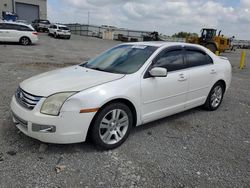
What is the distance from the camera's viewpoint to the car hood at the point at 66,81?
3362mm

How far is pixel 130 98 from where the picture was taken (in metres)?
3.69

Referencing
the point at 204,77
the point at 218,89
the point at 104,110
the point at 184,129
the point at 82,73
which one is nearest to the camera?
the point at 104,110

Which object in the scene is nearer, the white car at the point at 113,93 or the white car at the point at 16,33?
the white car at the point at 113,93

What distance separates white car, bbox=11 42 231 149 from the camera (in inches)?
→ 127

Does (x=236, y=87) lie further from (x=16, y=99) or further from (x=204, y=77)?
(x=16, y=99)

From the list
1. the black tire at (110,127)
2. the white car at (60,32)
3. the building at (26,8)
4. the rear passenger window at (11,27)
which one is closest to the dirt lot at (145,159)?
the black tire at (110,127)

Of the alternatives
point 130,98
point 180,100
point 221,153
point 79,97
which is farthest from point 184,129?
point 79,97

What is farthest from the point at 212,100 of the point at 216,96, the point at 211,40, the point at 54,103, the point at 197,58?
the point at 211,40

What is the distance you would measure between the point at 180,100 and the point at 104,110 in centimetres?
174

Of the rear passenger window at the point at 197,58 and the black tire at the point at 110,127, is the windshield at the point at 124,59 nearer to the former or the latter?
the black tire at the point at 110,127

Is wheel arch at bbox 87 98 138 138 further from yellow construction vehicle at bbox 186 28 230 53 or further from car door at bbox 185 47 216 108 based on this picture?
yellow construction vehicle at bbox 186 28 230 53

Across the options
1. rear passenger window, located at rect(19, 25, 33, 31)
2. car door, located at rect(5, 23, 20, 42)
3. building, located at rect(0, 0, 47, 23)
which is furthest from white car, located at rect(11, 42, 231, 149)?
building, located at rect(0, 0, 47, 23)

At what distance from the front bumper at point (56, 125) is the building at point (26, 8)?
4417 centimetres

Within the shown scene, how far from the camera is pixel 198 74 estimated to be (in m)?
4.89
